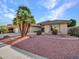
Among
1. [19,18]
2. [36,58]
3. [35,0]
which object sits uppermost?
[35,0]

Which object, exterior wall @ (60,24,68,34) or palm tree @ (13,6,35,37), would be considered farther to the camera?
exterior wall @ (60,24,68,34)

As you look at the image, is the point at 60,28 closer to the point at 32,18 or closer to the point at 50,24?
the point at 50,24

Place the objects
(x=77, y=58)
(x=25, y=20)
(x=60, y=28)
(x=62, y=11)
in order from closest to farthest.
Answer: (x=77, y=58) < (x=62, y=11) < (x=25, y=20) < (x=60, y=28)

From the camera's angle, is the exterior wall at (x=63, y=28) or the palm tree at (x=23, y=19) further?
the exterior wall at (x=63, y=28)

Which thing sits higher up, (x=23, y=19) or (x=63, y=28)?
(x=23, y=19)

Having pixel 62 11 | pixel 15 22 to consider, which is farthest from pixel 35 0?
pixel 15 22

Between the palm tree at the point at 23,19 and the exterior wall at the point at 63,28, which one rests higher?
the palm tree at the point at 23,19

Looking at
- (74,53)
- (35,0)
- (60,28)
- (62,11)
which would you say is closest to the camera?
(74,53)

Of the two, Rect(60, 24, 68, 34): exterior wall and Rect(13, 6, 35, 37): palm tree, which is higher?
Rect(13, 6, 35, 37): palm tree

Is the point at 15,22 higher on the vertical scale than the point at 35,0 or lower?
lower

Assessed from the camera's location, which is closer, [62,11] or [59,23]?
[62,11]

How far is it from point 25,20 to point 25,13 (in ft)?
4.70

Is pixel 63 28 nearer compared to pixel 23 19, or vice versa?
pixel 23 19

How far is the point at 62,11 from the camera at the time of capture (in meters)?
21.4
